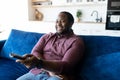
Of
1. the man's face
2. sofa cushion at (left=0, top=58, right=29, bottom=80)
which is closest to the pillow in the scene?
sofa cushion at (left=0, top=58, right=29, bottom=80)

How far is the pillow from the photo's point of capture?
2.34m

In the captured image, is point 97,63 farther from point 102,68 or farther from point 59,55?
point 59,55

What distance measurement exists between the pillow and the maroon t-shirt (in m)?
0.32

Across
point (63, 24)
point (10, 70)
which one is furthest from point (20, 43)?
point (63, 24)

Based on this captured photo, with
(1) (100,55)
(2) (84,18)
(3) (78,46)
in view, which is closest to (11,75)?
(3) (78,46)

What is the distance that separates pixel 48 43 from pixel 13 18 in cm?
235

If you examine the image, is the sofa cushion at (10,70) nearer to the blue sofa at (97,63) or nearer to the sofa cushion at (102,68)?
the blue sofa at (97,63)

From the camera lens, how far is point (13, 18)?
4.12 m

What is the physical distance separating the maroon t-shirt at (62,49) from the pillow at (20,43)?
1.06ft

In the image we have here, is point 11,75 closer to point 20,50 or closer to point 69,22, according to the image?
point 20,50

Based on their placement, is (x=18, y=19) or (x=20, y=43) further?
(x=18, y=19)

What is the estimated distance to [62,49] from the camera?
1.85 m

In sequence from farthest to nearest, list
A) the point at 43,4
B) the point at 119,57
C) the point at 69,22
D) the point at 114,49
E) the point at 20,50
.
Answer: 1. the point at 43,4
2. the point at 20,50
3. the point at 69,22
4. the point at 114,49
5. the point at 119,57

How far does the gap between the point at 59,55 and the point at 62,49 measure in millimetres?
69
